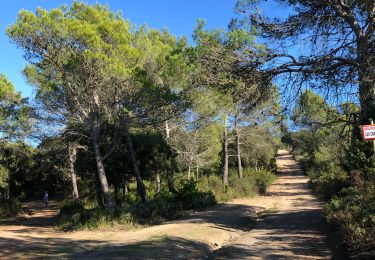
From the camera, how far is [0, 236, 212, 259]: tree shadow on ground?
1027 cm

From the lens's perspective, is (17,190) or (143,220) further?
(17,190)

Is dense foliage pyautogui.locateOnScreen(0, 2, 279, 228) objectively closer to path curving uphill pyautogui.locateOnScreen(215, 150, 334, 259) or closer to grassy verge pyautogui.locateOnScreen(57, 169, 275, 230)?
grassy verge pyautogui.locateOnScreen(57, 169, 275, 230)

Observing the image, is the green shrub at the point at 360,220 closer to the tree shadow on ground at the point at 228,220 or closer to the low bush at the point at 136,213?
the tree shadow on ground at the point at 228,220

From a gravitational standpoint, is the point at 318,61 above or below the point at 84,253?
above

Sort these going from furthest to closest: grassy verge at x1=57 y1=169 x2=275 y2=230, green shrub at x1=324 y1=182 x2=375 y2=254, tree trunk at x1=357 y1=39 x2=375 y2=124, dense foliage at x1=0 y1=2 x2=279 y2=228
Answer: grassy verge at x1=57 y1=169 x2=275 y2=230
dense foliage at x1=0 y1=2 x2=279 y2=228
tree trunk at x1=357 y1=39 x2=375 y2=124
green shrub at x1=324 y1=182 x2=375 y2=254

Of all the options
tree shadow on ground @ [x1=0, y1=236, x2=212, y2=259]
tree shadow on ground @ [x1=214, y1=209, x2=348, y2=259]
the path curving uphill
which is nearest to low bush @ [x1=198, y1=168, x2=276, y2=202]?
the path curving uphill

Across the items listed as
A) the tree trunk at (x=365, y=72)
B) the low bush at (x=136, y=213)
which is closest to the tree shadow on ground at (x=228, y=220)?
the low bush at (x=136, y=213)

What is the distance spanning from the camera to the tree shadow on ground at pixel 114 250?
33.7 feet

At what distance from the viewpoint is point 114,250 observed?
10859 mm

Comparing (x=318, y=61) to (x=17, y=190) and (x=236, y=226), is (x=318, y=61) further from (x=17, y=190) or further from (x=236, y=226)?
(x=17, y=190)

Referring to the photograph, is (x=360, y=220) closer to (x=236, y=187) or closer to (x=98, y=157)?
(x=98, y=157)

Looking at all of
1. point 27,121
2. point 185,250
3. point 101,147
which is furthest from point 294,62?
point 27,121

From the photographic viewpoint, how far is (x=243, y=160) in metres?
51.5

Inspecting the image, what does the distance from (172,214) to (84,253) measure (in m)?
9.21
